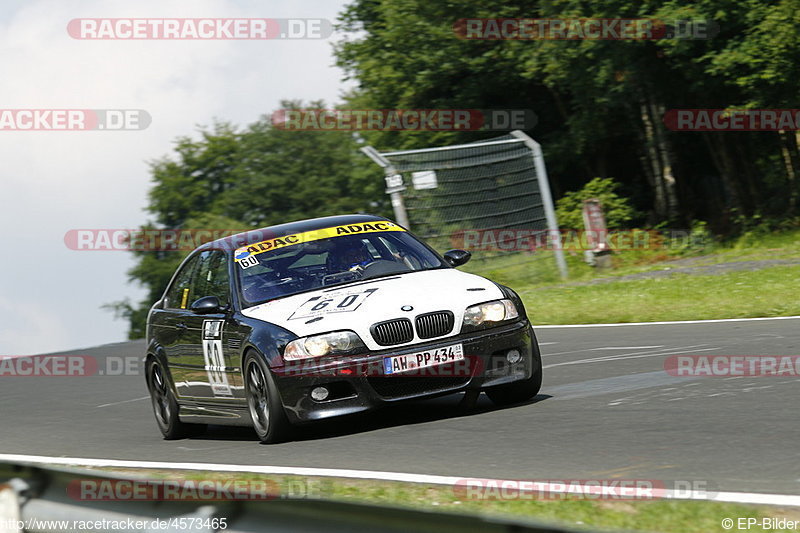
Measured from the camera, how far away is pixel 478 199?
2423 centimetres

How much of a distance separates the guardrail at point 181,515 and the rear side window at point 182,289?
5.27 meters

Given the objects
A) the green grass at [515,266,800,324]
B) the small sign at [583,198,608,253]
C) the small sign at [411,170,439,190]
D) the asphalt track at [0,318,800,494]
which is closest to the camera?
the asphalt track at [0,318,800,494]

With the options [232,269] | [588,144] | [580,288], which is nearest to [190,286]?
[232,269]

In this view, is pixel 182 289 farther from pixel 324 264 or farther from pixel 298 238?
pixel 324 264

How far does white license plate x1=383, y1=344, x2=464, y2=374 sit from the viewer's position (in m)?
8.34

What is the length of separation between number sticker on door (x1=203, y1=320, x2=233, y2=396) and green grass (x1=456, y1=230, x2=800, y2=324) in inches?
291

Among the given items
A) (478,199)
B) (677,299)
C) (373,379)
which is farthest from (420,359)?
(478,199)

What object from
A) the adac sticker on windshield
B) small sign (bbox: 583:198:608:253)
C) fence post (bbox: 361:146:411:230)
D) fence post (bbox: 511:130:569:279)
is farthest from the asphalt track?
small sign (bbox: 583:198:608:253)

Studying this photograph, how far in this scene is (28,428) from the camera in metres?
12.7

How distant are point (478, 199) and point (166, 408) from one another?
1425cm

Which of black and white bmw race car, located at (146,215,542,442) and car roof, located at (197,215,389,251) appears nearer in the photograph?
black and white bmw race car, located at (146,215,542,442)

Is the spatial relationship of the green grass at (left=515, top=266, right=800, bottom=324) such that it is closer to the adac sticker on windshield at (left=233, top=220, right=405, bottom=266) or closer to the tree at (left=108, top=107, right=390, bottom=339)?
the adac sticker on windshield at (left=233, top=220, right=405, bottom=266)

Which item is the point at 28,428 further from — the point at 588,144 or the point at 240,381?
the point at 588,144

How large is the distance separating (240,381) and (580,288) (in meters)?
12.7
